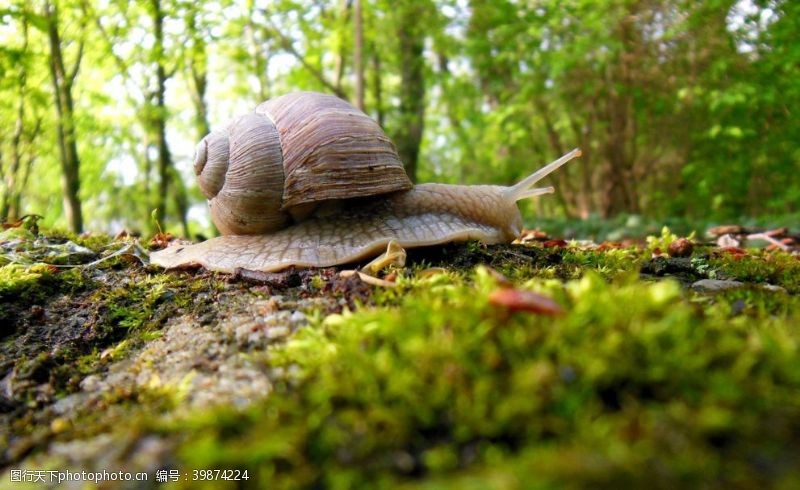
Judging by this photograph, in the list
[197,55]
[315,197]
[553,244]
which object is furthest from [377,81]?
[315,197]

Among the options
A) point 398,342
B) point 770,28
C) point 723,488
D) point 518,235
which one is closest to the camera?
point 723,488

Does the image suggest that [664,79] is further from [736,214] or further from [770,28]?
[736,214]

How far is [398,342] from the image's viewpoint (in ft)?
4.73

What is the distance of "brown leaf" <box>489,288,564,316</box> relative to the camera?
1.43m

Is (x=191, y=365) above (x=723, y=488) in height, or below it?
above

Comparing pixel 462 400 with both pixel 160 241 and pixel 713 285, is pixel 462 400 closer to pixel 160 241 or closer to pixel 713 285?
pixel 713 285

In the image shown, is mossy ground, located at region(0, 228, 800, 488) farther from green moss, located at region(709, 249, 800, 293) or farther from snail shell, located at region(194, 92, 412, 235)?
snail shell, located at region(194, 92, 412, 235)

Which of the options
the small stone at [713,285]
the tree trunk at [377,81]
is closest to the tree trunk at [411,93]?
the tree trunk at [377,81]

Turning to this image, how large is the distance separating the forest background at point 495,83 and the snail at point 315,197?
6110mm

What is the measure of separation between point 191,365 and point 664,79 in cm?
1356

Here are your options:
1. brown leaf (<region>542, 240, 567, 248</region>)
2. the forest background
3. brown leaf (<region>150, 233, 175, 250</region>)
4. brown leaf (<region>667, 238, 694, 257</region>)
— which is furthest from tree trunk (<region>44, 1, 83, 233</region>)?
brown leaf (<region>667, 238, 694, 257</region>)

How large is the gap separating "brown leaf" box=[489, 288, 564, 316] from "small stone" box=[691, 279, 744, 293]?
136 centimetres

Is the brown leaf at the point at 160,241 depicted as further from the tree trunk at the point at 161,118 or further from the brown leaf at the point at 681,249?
the tree trunk at the point at 161,118

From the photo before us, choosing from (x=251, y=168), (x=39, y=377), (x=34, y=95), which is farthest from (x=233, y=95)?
(x=39, y=377)
